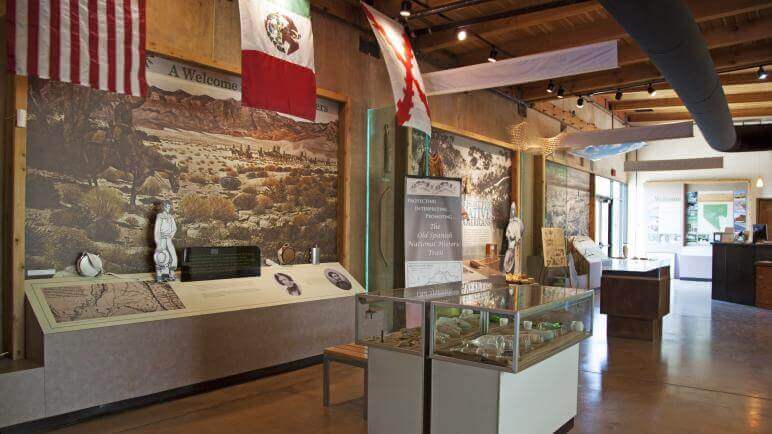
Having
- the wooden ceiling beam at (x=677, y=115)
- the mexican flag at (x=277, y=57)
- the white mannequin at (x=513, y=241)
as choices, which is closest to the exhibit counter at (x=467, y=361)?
the mexican flag at (x=277, y=57)

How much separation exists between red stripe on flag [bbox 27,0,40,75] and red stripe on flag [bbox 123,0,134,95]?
0.55 m

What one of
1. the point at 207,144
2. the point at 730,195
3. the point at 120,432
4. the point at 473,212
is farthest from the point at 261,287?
the point at 730,195

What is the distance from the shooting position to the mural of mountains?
4809mm

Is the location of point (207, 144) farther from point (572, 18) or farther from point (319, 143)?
point (572, 18)

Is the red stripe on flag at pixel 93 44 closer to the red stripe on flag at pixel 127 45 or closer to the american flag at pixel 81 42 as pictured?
the american flag at pixel 81 42

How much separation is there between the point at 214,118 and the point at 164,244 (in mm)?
1303

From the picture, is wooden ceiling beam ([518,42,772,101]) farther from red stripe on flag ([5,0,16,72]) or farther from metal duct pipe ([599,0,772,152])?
red stripe on flag ([5,0,16,72])

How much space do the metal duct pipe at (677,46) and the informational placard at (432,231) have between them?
8.85 ft

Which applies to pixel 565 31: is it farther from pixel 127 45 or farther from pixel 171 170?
pixel 127 45

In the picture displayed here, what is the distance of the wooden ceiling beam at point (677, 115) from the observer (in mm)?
14281

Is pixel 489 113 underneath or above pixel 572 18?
underneath

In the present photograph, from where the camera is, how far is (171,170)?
195 inches

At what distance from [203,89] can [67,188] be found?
4.97ft

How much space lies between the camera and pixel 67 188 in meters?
4.28
